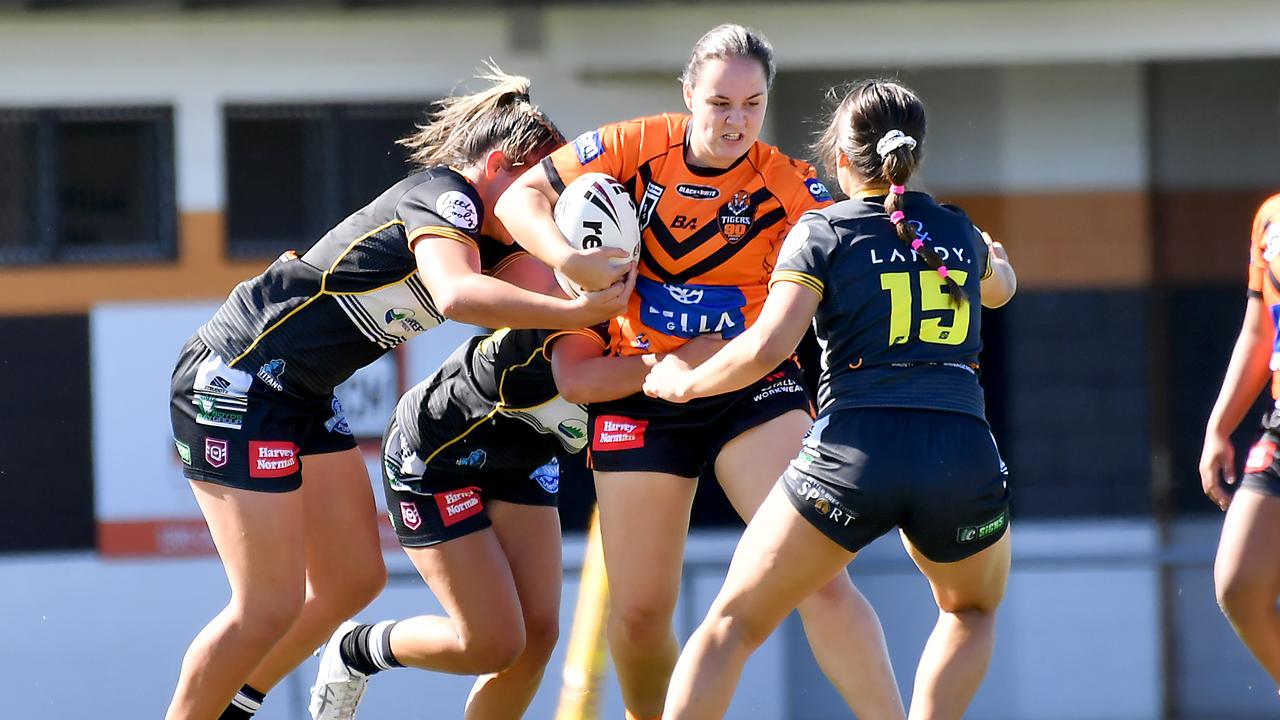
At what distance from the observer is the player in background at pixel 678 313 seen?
3.46 m

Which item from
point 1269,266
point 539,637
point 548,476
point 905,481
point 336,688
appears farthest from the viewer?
point 336,688

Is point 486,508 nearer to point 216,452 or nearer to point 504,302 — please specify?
point 216,452

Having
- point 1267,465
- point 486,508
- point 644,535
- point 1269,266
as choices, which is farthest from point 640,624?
point 1269,266

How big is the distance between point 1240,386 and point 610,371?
1.69 meters

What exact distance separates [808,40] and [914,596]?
2.65 m

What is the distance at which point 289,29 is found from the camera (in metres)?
6.21

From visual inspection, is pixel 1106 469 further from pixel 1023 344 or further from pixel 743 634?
pixel 743 634

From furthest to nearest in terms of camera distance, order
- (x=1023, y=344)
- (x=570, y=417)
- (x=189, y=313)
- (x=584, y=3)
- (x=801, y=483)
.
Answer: (x=1023, y=344) < (x=189, y=313) < (x=584, y=3) < (x=570, y=417) < (x=801, y=483)

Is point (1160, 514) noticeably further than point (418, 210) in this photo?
Yes

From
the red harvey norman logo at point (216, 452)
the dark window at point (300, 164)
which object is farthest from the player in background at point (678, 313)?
the dark window at point (300, 164)

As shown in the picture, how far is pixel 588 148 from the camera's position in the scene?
3.48m

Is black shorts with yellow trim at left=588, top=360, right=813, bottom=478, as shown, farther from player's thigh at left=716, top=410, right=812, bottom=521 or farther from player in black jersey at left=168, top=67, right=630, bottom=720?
player in black jersey at left=168, top=67, right=630, bottom=720

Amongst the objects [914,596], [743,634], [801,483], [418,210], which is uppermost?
[418,210]

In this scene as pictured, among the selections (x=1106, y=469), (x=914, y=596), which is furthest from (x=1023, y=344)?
(x=914, y=596)
